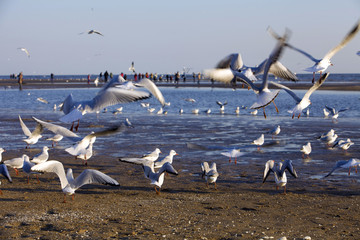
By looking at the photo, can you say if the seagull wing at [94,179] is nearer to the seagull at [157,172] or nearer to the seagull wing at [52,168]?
the seagull wing at [52,168]

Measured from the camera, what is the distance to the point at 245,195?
29.2 feet

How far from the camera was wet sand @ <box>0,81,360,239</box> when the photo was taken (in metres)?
6.88

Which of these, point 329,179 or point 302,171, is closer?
Result: point 329,179

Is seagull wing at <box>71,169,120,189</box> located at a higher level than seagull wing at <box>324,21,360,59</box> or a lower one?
lower

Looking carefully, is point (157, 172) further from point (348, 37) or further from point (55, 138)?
point (55, 138)

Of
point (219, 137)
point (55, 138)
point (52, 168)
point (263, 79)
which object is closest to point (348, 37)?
point (263, 79)

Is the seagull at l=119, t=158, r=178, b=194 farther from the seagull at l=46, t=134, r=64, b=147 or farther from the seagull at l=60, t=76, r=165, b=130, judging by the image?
the seagull at l=46, t=134, r=64, b=147

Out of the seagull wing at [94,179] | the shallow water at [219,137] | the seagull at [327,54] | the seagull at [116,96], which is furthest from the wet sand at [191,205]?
the seagull at [327,54]

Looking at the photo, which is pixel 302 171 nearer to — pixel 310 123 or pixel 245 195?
pixel 245 195

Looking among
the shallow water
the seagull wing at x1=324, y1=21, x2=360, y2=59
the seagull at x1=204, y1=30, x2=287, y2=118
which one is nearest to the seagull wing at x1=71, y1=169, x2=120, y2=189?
the shallow water

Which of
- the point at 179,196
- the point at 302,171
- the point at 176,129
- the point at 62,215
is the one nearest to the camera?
the point at 62,215

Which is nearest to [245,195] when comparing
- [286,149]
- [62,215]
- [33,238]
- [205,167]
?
[205,167]

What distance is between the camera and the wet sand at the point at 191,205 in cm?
688

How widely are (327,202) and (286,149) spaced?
17.9ft
